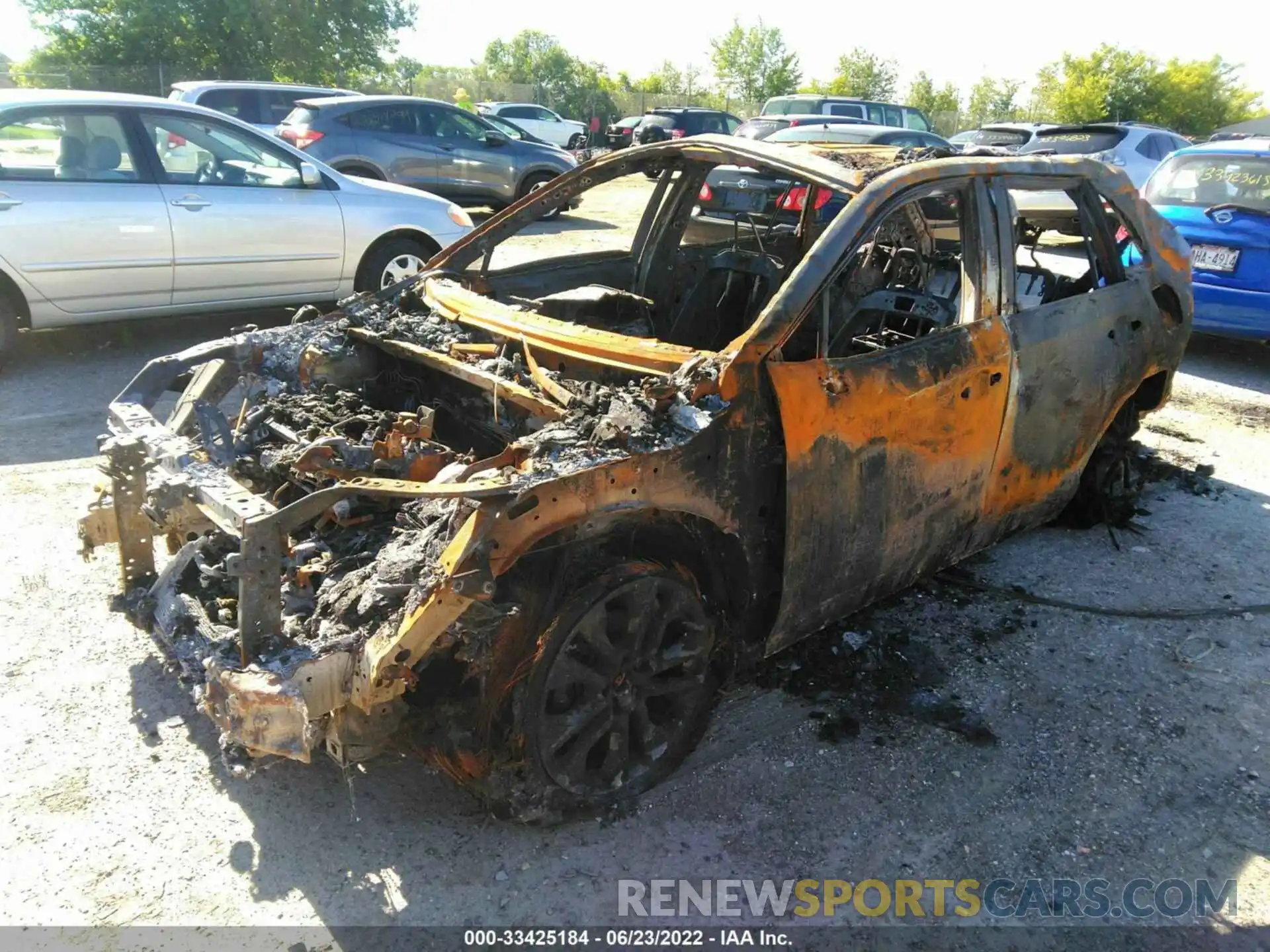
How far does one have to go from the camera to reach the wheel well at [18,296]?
19.4 feet

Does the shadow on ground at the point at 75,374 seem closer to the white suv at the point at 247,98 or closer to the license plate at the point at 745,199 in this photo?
the license plate at the point at 745,199

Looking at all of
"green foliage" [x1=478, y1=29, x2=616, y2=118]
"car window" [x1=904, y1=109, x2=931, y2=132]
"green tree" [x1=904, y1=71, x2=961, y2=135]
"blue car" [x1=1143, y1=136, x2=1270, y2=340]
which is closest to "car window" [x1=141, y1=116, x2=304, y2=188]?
"blue car" [x1=1143, y1=136, x2=1270, y2=340]

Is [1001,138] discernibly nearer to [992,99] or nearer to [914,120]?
[914,120]

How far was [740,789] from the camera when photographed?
9.34ft

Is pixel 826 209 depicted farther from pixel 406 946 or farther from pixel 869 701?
pixel 406 946

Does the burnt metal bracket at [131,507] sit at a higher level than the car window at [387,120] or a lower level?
lower

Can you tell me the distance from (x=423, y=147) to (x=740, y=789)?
38.7ft

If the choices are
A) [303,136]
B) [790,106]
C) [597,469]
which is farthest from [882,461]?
[790,106]

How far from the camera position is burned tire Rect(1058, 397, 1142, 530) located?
14.8 ft

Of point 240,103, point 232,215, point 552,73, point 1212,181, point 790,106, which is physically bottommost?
point 232,215

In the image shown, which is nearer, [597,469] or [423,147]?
[597,469]

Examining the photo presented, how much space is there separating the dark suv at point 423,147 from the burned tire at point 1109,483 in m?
9.35

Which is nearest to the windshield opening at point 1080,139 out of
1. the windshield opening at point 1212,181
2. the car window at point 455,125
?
the windshield opening at point 1212,181

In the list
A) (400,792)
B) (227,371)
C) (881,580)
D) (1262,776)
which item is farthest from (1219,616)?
(227,371)
